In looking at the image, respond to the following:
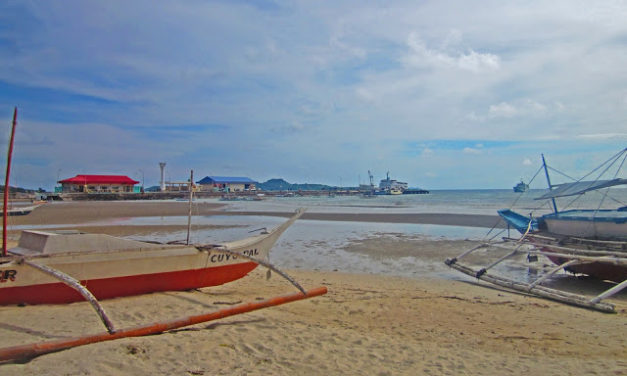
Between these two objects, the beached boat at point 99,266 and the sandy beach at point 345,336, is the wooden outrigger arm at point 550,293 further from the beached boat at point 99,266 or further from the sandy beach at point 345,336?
the beached boat at point 99,266

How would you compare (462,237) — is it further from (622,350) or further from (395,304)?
(622,350)

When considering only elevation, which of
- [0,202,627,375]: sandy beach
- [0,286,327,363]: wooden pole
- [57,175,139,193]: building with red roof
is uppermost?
[57,175,139,193]: building with red roof

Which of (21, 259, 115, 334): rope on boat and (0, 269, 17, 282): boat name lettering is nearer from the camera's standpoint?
(21, 259, 115, 334): rope on boat

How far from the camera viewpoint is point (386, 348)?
533cm

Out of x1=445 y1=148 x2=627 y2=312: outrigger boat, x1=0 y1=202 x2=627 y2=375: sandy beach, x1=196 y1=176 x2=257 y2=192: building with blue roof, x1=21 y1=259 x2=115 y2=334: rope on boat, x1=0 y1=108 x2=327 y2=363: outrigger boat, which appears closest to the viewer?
x1=0 y1=202 x2=627 y2=375: sandy beach

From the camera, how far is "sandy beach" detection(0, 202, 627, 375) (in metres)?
4.60

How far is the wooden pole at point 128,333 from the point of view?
429 cm

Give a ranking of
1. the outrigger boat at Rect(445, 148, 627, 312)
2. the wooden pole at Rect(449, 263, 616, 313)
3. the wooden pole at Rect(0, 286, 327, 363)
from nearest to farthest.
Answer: the wooden pole at Rect(0, 286, 327, 363)
the wooden pole at Rect(449, 263, 616, 313)
the outrigger boat at Rect(445, 148, 627, 312)

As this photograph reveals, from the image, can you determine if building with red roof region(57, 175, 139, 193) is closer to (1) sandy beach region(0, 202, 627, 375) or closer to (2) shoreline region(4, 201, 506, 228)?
(2) shoreline region(4, 201, 506, 228)

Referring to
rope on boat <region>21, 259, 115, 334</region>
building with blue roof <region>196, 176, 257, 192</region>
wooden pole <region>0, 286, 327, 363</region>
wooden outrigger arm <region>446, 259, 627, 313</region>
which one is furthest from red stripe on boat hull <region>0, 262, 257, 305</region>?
building with blue roof <region>196, 176, 257, 192</region>

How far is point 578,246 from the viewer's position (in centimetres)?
1054

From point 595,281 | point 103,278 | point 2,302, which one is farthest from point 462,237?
point 2,302

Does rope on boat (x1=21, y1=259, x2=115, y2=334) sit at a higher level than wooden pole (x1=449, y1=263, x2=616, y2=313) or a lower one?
higher

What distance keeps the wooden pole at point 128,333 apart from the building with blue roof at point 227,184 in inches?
3899
